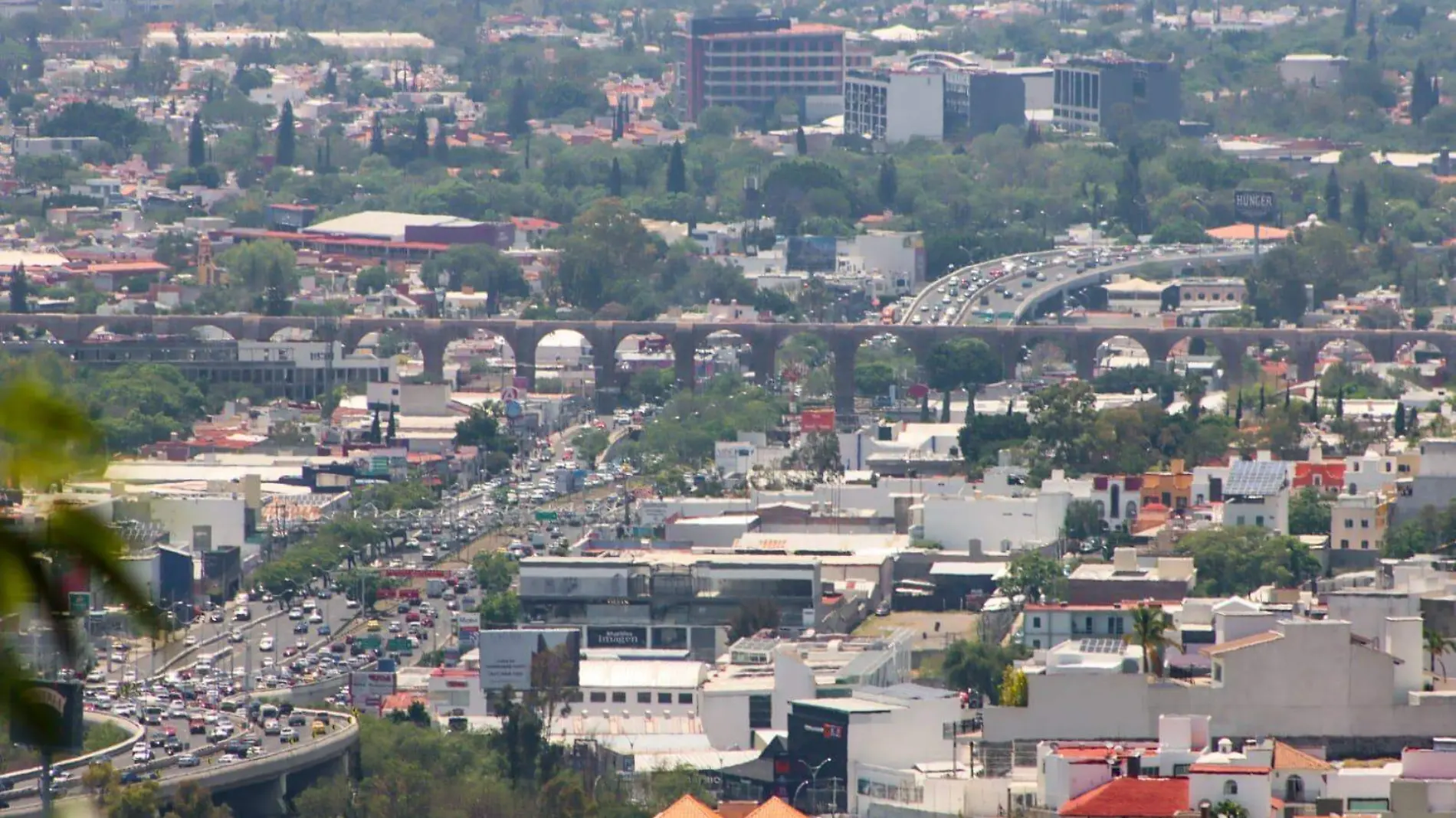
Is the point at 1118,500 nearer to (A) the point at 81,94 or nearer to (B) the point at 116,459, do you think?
(B) the point at 116,459

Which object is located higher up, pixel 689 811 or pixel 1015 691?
pixel 1015 691

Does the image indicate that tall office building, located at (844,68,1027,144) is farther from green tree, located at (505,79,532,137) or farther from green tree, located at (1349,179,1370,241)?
green tree, located at (1349,179,1370,241)

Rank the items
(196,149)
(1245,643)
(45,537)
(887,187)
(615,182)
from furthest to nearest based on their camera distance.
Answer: (196,149) → (615,182) → (887,187) → (1245,643) → (45,537)

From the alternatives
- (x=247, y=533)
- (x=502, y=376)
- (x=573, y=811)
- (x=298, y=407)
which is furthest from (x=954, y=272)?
(x=573, y=811)

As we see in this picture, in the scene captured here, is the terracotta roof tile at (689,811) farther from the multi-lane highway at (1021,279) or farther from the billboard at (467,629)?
→ the multi-lane highway at (1021,279)

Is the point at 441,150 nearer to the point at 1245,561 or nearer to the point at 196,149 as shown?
the point at 196,149

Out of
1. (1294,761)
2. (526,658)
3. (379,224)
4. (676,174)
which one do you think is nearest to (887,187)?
(676,174)

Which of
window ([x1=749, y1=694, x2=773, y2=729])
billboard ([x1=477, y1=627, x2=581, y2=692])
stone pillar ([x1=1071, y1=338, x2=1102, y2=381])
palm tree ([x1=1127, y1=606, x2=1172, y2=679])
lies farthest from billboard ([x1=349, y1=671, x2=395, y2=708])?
stone pillar ([x1=1071, y1=338, x2=1102, y2=381])
